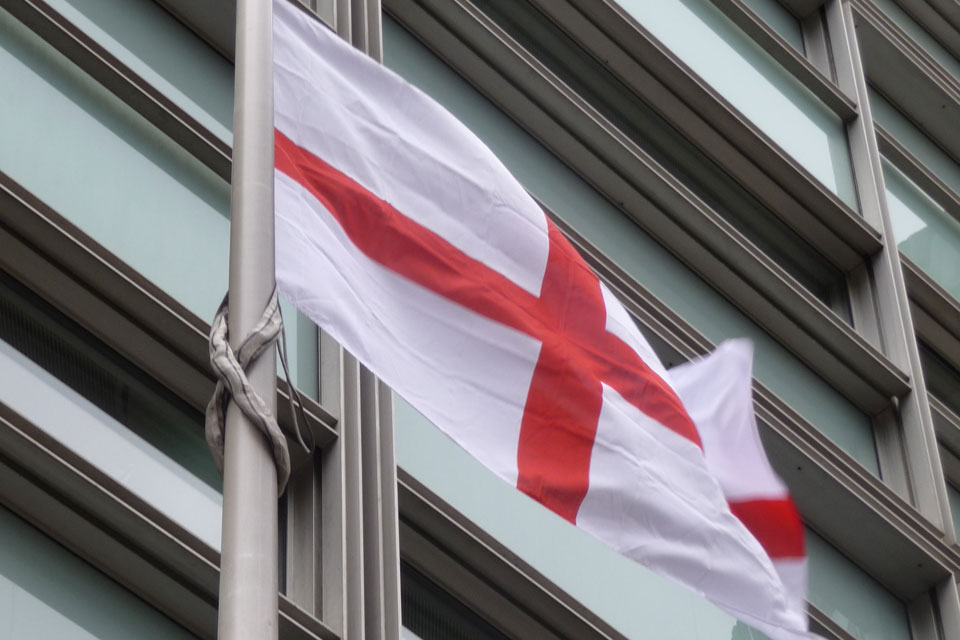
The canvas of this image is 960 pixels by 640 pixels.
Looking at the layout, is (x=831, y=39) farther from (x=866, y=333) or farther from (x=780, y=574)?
(x=780, y=574)

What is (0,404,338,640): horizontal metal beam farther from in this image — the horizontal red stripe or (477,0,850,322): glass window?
(477,0,850,322): glass window

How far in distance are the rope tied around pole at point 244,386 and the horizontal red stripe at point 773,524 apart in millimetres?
3083

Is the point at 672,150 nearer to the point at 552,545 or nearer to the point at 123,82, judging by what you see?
the point at 552,545

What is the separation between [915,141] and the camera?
17.4 m

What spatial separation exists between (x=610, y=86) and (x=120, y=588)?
6599 mm

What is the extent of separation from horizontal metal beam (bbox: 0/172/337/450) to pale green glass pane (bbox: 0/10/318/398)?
0.95 feet

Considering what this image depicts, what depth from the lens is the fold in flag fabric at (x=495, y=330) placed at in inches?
261

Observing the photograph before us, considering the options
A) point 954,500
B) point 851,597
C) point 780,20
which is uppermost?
point 780,20

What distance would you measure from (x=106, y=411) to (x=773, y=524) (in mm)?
2853

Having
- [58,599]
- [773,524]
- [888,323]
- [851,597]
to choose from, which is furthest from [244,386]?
[888,323]

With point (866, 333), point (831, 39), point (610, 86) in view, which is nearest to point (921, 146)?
point (831, 39)

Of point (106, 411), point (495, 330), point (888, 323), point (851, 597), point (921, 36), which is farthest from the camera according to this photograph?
point (921, 36)

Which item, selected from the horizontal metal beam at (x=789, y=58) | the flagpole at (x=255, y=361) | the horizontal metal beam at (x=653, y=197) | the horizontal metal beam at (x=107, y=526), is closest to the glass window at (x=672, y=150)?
the horizontal metal beam at (x=653, y=197)

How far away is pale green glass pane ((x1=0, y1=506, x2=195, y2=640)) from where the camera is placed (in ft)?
24.9
